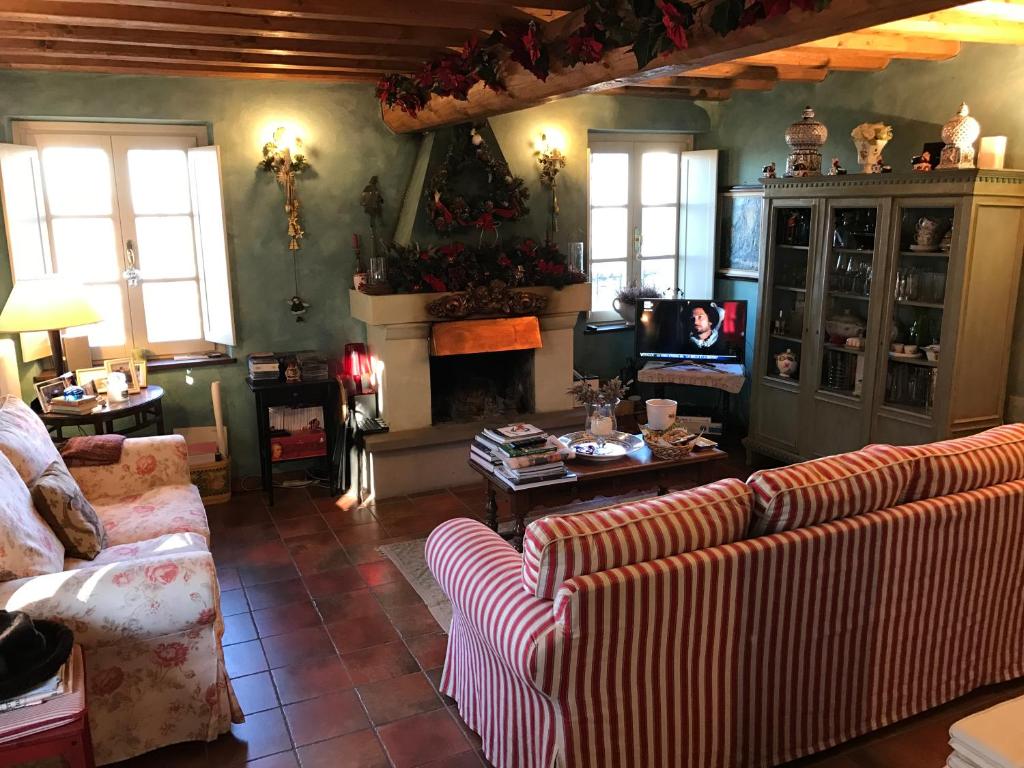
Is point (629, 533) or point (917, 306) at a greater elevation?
point (917, 306)

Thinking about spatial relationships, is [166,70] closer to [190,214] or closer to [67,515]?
[190,214]

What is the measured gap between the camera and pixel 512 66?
3.74 meters

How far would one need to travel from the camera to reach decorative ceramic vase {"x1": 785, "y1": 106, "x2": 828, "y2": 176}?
5.06 m

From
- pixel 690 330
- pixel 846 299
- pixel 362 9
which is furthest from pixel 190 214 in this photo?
pixel 846 299

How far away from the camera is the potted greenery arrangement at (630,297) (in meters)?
6.39

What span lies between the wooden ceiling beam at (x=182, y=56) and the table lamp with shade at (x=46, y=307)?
1.17m

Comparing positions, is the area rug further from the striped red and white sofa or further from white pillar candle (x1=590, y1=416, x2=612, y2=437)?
the striped red and white sofa

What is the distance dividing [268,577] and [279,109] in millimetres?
2971

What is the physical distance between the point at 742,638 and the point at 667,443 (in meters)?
1.60

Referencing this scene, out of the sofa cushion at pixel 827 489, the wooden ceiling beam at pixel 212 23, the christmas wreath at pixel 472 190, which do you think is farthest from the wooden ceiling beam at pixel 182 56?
the sofa cushion at pixel 827 489

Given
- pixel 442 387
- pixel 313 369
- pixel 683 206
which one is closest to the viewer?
pixel 313 369

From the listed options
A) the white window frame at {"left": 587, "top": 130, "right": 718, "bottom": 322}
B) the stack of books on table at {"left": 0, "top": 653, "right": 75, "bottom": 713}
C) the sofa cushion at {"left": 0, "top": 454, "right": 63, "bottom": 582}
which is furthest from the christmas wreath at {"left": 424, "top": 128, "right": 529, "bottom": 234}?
the stack of books on table at {"left": 0, "top": 653, "right": 75, "bottom": 713}

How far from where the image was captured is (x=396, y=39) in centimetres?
382

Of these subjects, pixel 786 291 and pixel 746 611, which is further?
pixel 786 291
